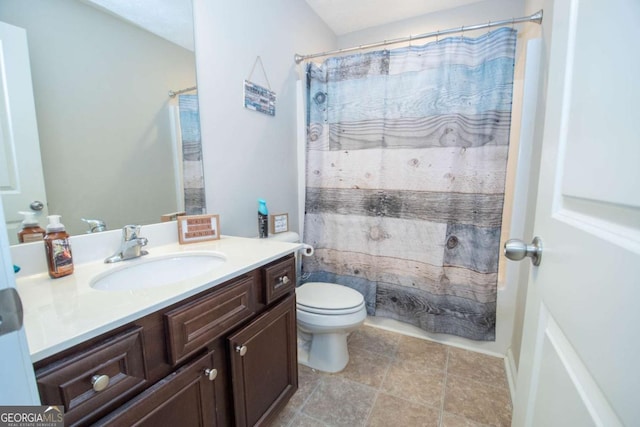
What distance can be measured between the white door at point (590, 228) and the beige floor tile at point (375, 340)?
47.1 inches

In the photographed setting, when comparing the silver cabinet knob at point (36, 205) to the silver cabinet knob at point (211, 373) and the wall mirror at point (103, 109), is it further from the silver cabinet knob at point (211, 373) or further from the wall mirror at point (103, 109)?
the silver cabinet knob at point (211, 373)

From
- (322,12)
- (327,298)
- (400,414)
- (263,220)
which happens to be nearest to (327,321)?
(327,298)

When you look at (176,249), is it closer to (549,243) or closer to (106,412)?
(106,412)

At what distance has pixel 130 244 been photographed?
38.4 inches

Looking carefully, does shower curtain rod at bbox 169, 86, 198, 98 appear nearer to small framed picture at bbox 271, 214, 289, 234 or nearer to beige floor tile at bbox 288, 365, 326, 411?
small framed picture at bbox 271, 214, 289, 234

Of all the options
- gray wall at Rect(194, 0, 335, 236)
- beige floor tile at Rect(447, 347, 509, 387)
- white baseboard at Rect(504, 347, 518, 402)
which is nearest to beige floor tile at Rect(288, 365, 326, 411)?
beige floor tile at Rect(447, 347, 509, 387)

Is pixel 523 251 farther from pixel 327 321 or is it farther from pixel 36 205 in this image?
pixel 36 205

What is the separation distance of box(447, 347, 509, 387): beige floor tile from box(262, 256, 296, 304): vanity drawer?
1.14 metres

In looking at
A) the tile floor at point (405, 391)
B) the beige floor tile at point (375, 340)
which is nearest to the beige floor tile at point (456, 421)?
the tile floor at point (405, 391)

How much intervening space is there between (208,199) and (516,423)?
1.37 metres

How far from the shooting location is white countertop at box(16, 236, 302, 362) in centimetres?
49

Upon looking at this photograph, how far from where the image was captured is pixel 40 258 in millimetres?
800

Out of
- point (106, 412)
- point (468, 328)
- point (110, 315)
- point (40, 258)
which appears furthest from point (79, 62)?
point (468, 328)

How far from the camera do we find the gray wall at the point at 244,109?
1289mm
